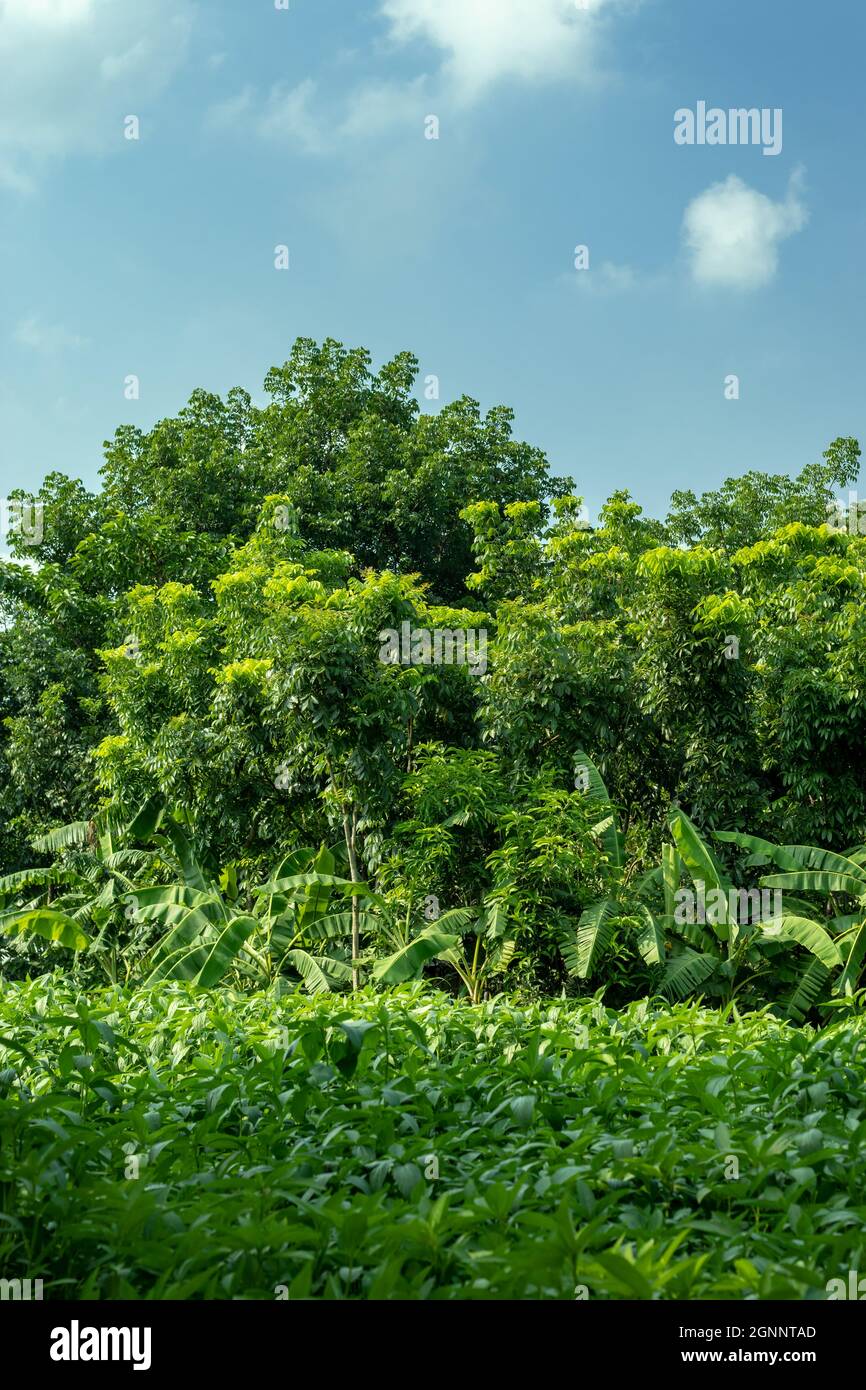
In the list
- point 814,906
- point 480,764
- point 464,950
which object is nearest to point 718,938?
point 814,906

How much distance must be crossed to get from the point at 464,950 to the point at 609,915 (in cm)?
170

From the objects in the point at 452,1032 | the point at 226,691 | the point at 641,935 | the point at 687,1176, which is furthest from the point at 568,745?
the point at 687,1176

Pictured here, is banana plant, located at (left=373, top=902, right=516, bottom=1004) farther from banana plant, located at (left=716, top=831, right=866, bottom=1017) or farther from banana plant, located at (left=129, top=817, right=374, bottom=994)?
banana plant, located at (left=716, top=831, right=866, bottom=1017)

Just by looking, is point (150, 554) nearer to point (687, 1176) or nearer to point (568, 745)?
point (568, 745)

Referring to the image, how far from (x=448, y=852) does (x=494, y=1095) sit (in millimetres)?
5371

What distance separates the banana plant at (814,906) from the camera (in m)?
8.58

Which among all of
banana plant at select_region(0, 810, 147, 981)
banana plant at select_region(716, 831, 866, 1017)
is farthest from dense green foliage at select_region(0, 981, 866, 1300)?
banana plant at select_region(0, 810, 147, 981)

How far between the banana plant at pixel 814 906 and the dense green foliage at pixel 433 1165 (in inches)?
138

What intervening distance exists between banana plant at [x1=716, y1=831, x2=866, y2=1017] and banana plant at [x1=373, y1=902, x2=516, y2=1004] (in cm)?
216

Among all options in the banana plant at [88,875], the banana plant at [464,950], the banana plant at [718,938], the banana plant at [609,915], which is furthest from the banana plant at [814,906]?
the banana plant at [88,875]

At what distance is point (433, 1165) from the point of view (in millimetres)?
3463

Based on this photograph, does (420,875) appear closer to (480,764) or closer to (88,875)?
(480,764)

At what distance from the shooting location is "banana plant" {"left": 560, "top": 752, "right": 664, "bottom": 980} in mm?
8781

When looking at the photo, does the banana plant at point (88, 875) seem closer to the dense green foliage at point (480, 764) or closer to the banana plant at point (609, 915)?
the dense green foliage at point (480, 764)
